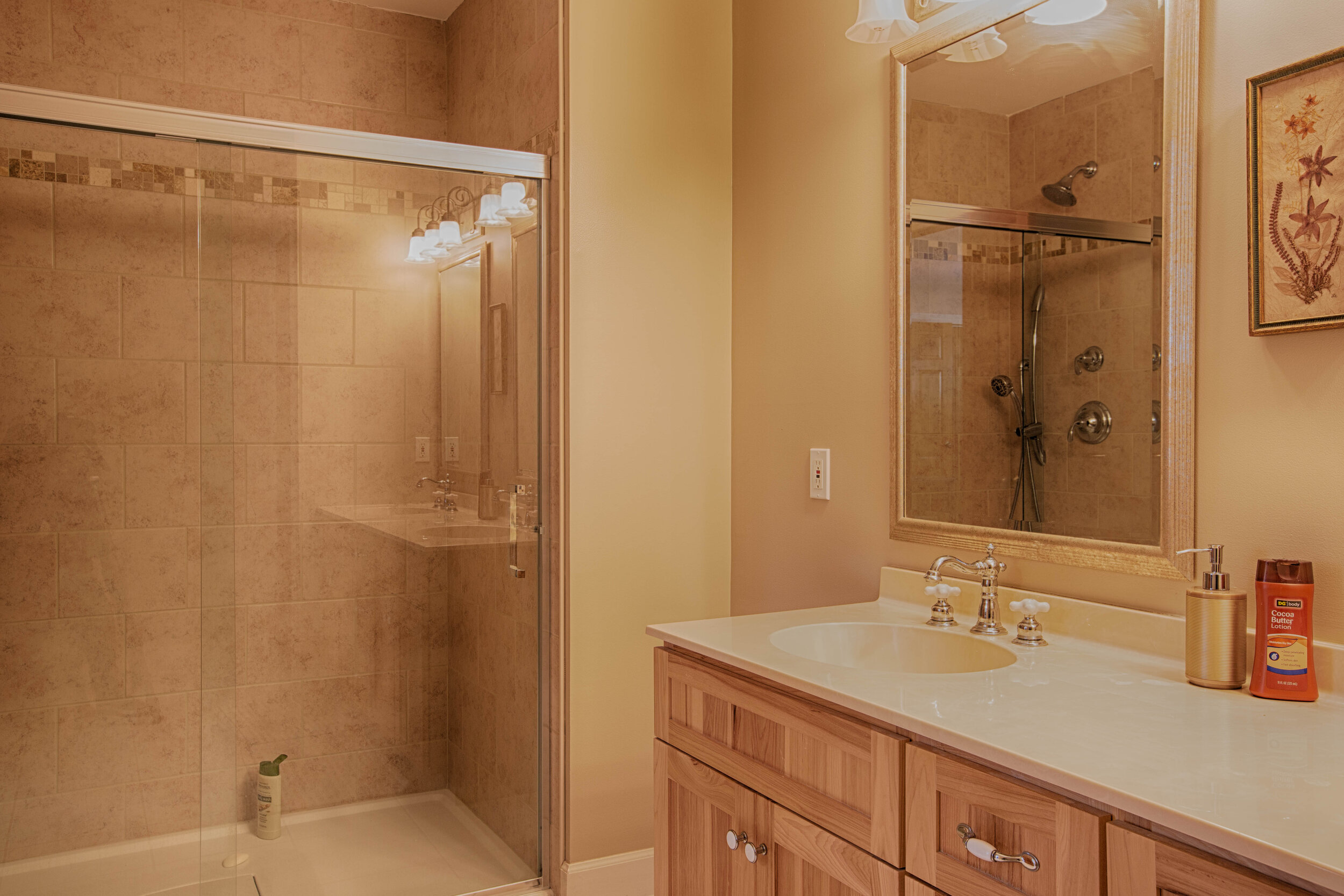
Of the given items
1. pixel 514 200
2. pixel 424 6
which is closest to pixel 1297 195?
pixel 514 200

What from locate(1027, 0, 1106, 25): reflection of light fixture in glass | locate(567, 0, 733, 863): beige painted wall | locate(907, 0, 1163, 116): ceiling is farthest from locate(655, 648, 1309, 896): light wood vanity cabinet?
locate(1027, 0, 1106, 25): reflection of light fixture in glass

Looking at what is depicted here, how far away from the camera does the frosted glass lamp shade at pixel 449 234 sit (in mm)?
2236

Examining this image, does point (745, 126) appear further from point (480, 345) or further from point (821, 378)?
point (480, 345)

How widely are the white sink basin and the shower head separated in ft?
2.51

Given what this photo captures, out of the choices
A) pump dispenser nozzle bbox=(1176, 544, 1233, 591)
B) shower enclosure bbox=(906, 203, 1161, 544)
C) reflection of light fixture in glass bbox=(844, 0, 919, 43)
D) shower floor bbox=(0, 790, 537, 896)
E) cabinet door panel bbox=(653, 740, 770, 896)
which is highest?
reflection of light fixture in glass bbox=(844, 0, 919, 43)

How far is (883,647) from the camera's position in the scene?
1694 millimetres

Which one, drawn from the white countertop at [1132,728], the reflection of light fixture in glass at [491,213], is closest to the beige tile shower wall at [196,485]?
the reflection of light fixture in glass at [491,213]

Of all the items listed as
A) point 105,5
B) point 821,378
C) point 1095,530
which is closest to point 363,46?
point 105,5

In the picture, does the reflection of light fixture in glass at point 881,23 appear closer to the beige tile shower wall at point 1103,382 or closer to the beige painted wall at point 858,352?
the beige painted wall at point 858,352

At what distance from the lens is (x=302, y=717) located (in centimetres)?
214

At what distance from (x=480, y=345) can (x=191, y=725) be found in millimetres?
1093

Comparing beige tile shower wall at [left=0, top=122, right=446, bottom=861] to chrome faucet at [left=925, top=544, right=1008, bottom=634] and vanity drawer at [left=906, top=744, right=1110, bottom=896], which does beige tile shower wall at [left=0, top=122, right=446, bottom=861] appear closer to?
chrome faucet at [left=925, top=544, right=1008, bottom=634]

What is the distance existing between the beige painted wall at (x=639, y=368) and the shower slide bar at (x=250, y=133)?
8.3 inches

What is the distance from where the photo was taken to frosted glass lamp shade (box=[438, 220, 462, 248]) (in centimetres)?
224
